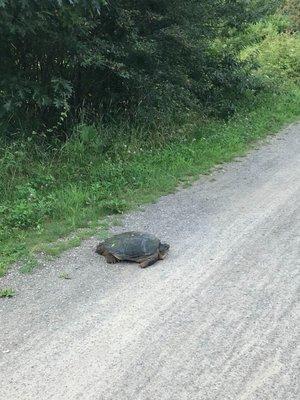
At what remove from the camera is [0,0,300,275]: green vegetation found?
623 cm

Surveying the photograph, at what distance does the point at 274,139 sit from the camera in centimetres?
1038

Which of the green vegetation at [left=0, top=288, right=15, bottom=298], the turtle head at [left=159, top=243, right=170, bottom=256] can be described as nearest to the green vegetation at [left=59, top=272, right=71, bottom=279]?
the green vegetation at [left=0, top=288, right=15, bottom=298]

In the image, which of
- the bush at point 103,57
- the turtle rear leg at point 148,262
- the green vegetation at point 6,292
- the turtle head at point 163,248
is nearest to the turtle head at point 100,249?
the turtle rear leg at point 148,262

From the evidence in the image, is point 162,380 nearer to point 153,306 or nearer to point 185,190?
point 153,306

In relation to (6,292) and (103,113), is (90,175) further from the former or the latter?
(6,292)

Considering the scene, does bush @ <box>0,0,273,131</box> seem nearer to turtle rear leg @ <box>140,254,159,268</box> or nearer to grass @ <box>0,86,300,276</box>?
grass @ <box>0,86,300,276</box>

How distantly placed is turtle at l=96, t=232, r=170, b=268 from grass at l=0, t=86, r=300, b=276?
524 mm

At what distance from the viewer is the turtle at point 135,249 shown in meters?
4.82

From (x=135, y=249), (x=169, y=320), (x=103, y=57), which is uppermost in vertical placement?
(x=103, y=57)

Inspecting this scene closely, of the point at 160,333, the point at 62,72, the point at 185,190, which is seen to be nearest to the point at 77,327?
the point at 160,333

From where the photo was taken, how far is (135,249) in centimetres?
485

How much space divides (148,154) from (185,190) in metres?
1.53

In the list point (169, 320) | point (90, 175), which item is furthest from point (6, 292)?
point (90, 175)

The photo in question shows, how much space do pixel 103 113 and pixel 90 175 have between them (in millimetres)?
2266
